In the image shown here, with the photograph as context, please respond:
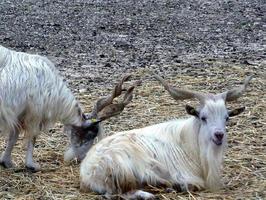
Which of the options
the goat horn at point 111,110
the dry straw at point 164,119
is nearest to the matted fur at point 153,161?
the dry straw at point 164,119

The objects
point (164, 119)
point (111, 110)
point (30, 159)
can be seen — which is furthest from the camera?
point (164, 119)

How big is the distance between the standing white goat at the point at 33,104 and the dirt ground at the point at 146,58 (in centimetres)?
31

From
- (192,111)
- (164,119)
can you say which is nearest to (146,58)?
(164,119)

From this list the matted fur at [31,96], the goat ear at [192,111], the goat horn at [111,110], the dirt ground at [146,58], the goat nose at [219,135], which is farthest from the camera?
the goat horn at [111,110]

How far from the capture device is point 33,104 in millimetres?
7000

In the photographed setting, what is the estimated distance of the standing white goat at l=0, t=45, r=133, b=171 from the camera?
6.93m

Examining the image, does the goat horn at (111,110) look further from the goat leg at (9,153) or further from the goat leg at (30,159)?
the goat leg at (9,153)

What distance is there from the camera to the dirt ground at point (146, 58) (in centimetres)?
681

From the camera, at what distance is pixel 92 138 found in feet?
24.1

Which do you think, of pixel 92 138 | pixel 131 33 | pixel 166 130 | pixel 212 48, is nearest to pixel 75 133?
pixel 92 138

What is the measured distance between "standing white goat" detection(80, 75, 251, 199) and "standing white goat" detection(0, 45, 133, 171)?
0.96 m

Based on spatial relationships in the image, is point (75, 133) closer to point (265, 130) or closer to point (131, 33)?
point (265, 130)

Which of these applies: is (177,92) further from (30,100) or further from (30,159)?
(30,159)

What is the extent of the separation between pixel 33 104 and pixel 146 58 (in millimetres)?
5707
